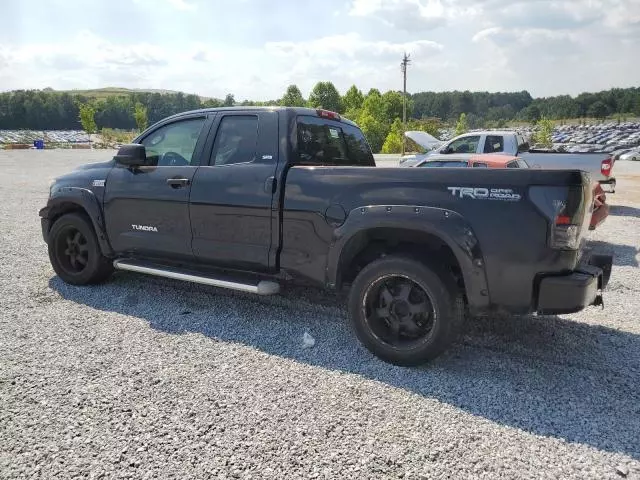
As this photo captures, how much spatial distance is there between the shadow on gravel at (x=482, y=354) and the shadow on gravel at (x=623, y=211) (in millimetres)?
8315

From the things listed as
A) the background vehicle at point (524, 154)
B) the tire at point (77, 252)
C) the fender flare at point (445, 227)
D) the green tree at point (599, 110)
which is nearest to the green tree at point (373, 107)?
the background vehicle at point (524, 154)

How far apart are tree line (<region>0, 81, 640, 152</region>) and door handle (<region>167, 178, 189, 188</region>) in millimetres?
91668

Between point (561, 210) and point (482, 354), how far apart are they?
1.37 metres

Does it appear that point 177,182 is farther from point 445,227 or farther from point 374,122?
point 374,122

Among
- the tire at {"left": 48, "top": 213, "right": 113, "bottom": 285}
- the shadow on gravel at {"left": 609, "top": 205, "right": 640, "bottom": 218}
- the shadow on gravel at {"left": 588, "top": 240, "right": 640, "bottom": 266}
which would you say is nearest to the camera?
the tire at {"left": 48, "top": 213, "right": 113, "bottom": 285}

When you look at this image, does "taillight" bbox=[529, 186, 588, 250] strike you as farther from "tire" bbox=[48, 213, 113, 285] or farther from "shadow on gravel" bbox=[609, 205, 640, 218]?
"shadow on gravel" bbox=[609, 205, 640, 218]

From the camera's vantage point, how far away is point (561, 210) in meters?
2.98

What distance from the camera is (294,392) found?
10.3 ft

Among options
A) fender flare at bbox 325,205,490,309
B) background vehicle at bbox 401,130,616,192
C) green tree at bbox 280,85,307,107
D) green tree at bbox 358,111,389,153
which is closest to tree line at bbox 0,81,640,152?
green tree at bbox 280,85,307,107

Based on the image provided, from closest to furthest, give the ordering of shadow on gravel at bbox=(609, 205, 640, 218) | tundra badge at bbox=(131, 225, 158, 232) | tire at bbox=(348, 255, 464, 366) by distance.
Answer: tire at bbox=(348, 255, 464, 366)
tundra badge at bbox=(131, 225, 158, 232)
shadow on gravel at bbox=(609, 205, 640, 218)

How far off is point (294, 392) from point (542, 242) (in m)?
1.90

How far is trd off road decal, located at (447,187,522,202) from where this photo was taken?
3062 mm

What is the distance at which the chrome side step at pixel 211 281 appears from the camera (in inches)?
158

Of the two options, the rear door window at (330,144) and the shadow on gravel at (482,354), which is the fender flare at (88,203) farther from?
the rear door window at (330,144)
